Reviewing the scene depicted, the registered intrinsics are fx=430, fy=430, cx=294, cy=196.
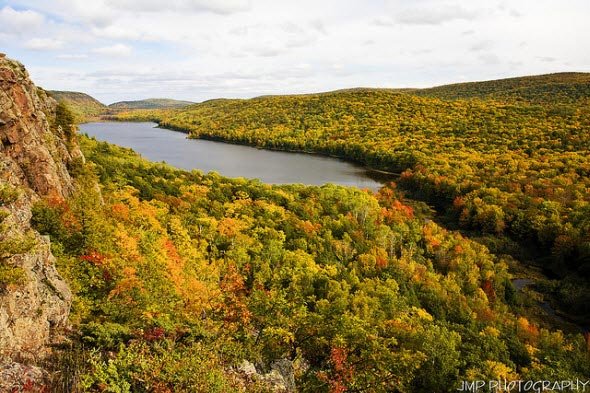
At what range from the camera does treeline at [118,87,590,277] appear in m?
80.4

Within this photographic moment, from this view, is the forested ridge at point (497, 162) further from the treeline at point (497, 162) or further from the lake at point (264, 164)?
the lake at point (264, 164)

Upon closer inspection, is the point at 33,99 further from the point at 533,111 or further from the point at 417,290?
the point at 533,111

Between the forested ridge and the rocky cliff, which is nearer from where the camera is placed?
the rocky cliff

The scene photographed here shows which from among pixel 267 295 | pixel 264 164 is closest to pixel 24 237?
pixel 267 295

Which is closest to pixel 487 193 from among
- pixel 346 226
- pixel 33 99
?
pixel 346 226

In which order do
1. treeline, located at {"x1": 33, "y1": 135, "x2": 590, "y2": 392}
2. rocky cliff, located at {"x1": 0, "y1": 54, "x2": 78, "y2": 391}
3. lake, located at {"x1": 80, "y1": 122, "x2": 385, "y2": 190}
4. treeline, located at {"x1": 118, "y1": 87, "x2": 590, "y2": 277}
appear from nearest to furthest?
rocky cliff, located at {"x1": 0, "y1": 54, "x2": 78, "y2": 391}
treeline, located at {"x1": 33, "y1": 135, "x2": 590, "y2": 392}
treeline, located at {"x1": 118, "y1": 87, "x2": 590, "y2": 277}
lake, located at {"x1": 80, "y1": 122, "x2": 385, "y2": 190}

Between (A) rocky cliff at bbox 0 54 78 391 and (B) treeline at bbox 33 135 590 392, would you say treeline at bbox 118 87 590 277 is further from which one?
(A) rocky cliff at bbox 0 54 78 391

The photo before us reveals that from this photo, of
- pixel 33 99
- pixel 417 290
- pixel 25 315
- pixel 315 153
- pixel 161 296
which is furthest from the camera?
pixel 315 153

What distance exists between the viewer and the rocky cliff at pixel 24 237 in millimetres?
16234

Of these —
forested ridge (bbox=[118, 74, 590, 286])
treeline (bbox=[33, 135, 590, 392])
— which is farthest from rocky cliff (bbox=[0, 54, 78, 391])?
forested ridge (bbox=[118, 74, 590, 286])

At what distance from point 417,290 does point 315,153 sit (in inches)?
4624

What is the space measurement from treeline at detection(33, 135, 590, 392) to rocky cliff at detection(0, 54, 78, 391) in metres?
1.37

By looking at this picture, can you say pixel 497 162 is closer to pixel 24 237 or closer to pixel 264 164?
pixel 264 164

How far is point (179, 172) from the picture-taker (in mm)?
82250
